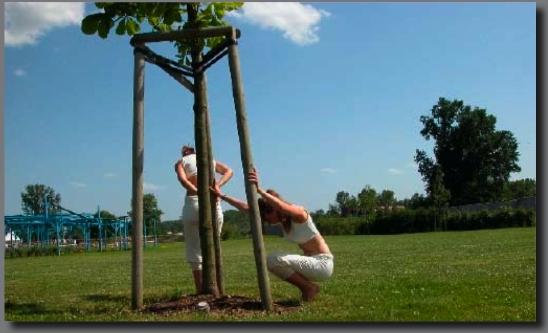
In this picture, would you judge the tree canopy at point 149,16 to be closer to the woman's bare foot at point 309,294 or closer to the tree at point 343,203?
the woman's bare foot at point 309,294

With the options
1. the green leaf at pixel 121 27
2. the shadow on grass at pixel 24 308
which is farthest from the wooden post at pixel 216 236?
the shadow on grass at pixel 24 308

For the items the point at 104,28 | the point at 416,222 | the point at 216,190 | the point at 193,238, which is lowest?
the point at 416,222

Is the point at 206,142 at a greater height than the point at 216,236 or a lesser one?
greater

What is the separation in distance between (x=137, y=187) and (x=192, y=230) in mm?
1222

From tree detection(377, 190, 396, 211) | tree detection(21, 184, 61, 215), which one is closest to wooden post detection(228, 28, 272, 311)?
tree detection(21, 184, 61, 215)

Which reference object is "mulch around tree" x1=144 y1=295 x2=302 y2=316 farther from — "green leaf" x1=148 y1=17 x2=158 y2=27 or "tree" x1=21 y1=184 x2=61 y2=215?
"tree" x1=21 y1=184 x2=61 y2=215

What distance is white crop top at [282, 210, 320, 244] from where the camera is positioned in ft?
22.7

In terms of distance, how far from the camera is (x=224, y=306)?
6691mm

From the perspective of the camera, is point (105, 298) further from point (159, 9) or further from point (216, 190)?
point (159, 9)

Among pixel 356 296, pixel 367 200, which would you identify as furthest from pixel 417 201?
pixel 356 296

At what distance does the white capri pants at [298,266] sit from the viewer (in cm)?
677

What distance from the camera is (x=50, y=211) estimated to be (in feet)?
124

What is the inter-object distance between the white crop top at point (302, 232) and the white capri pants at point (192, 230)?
107 cm

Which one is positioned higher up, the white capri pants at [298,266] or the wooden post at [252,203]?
the wooden post at [252,203]
